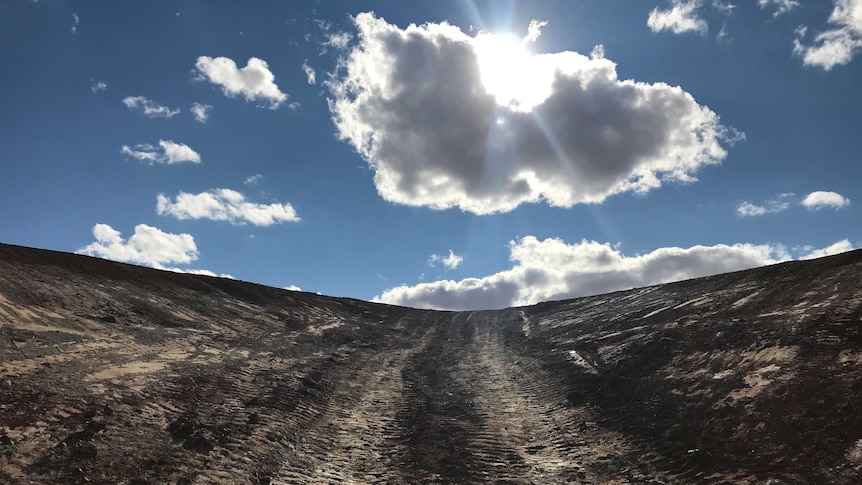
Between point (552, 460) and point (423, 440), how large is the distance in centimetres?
303

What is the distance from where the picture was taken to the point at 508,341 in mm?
27844

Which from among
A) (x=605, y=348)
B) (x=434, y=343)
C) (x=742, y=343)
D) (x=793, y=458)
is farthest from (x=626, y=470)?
(x=434, y=343)

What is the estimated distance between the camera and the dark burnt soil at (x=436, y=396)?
358 inches

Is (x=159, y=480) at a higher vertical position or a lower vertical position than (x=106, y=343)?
lower

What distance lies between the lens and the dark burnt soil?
29.8ft

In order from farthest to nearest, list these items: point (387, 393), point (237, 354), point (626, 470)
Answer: point (237, 354)
point (387, 393)
point (626, 470)

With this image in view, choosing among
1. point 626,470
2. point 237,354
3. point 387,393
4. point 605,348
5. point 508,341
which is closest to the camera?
point 626,470

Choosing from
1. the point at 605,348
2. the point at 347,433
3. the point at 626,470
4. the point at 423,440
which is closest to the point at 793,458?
the point at 626,470

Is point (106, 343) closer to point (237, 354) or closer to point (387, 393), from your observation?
point (237, 354)

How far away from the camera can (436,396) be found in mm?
16203

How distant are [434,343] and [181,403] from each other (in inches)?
676

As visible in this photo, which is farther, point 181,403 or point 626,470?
point 181,403

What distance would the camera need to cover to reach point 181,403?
39.7 feet

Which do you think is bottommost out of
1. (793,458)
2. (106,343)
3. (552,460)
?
(552,460)
